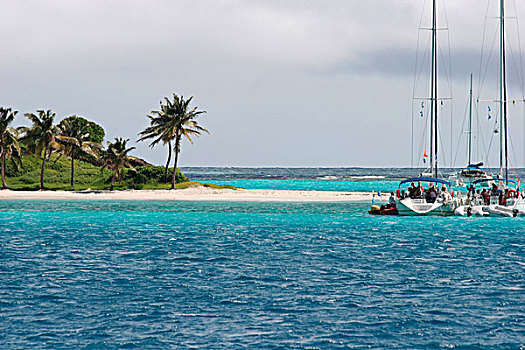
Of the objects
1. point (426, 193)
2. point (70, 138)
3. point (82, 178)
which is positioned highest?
point (70, 138)

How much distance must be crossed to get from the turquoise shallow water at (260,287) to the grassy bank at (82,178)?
132 ft

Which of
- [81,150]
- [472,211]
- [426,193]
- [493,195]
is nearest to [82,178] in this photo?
[81,150]

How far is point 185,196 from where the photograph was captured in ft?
238

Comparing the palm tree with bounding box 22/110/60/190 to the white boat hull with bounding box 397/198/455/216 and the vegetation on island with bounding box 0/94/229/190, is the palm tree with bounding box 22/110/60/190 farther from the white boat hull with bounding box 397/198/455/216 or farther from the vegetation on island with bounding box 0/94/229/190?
the white boat hull with bounding box 397/198/455/216

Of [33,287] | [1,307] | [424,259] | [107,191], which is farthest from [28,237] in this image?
[107,191]

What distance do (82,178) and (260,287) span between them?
71674 mm

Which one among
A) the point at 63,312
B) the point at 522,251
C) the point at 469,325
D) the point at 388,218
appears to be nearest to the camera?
the point at 469,325

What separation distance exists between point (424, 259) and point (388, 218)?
72.2 ft

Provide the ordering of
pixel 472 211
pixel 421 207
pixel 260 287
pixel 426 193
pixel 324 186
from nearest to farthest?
pixel 260 287 < pixel 421 207 < pixel 426 193 < pixel 472 211 < pixel 324 186

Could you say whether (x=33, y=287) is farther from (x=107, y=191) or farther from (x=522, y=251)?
(x=107, y=191)

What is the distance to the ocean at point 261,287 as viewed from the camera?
14.7 m

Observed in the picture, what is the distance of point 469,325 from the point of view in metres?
15.7

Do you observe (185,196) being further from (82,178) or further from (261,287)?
(261,287)

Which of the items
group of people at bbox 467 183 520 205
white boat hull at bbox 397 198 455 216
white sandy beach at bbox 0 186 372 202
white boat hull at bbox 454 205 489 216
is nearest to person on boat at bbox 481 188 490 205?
group of people at bbox 467 183 520 205
